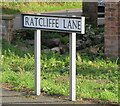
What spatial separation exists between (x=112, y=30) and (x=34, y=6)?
21.8m

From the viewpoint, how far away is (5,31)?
12.3 m

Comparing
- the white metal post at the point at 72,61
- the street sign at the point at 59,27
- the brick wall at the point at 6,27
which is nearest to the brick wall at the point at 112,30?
the brick wall at the point at 6,27

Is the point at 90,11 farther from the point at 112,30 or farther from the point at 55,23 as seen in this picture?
the point at 55,23

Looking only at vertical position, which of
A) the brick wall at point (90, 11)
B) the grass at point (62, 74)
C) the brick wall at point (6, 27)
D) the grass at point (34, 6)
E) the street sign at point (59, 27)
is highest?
the grass at point (34, 6)

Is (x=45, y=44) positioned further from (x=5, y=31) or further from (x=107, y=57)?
(x=107, y=57)

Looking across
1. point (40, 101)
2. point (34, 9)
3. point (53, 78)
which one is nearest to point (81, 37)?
point (53, 78)

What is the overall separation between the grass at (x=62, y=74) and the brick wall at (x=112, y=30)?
9.6 inches

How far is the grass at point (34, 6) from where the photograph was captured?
89.8 feet

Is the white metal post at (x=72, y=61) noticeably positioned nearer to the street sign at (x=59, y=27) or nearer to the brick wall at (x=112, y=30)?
the street sign at (x=59, y=27)

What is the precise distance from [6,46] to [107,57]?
7.87 feet

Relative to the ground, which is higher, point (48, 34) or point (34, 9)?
point (34, 9)

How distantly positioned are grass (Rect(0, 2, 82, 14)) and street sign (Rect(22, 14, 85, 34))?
63.1ft

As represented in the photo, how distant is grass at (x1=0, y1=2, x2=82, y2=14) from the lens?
27.4 m

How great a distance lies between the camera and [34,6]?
105 feet
